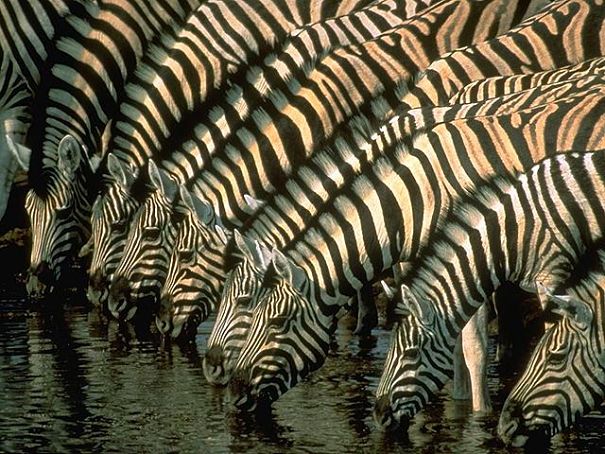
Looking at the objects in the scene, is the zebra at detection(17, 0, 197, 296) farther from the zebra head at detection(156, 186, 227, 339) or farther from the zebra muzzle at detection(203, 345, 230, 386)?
the zebra muzzle at detection(203, 345, 230, 386)

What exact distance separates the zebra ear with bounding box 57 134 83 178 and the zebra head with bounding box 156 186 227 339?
172 centimetres

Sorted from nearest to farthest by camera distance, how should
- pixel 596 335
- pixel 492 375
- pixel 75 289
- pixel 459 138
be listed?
pixel 596 335, pixel 459 138, pixel 492 375, pixel 75 289

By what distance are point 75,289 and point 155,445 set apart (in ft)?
24.4

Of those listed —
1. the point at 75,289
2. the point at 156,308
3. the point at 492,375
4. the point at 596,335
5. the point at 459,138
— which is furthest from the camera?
the point at 75,289

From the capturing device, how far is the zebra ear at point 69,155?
15.2 meters

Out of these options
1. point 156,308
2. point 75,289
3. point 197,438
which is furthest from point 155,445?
point 75,289

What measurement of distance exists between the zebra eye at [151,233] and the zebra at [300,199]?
193 centimetres

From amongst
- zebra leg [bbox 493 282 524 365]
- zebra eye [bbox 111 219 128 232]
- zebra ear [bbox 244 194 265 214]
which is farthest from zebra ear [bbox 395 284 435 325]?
zebra eye [bbox 111 219 128 232]

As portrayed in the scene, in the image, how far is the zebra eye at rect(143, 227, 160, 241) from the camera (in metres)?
14.5

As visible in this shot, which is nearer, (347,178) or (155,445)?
(155,445)

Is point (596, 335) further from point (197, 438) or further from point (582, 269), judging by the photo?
point (197, 438)

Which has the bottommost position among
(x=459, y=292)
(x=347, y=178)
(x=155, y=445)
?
(x=155, y=445)

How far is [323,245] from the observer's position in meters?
11.6

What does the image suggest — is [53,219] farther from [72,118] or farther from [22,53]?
[22,53]
